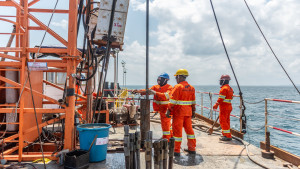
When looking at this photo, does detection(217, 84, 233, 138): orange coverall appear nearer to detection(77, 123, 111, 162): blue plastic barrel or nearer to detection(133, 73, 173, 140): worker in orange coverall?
Result: detection(133, 73, 173, 140): worker in orange coverall

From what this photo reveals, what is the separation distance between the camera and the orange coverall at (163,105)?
18.8 ft

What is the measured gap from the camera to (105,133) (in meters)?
4.57

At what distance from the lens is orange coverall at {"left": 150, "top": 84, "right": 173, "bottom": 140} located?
5.73 m

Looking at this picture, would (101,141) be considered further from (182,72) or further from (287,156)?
(287,156)

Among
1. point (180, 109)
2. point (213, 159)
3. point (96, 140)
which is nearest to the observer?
point (96, 140)

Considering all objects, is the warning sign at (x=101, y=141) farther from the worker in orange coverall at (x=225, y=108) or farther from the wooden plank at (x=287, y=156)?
the wooden plank at (x=287, y=156)

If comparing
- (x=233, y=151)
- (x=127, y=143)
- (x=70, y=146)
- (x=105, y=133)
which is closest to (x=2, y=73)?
(x=70, y=146)

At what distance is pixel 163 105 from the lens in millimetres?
5922

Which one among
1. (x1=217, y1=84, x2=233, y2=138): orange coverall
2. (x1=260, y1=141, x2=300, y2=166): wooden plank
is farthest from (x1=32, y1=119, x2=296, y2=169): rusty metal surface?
(x1=217, y1=84, x2=233, y2=138): orange coverall

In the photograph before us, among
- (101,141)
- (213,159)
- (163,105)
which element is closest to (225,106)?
(163,105)

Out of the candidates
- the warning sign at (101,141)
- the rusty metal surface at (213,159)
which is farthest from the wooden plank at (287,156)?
the warning sign at (101,141)

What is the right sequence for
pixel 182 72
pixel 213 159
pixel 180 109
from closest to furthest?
pixel 213 159 → pixel 180 109 → pixel 182 72

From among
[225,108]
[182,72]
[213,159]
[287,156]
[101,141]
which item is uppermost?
[182,72]

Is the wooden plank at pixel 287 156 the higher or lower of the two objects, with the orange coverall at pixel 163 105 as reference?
lower
